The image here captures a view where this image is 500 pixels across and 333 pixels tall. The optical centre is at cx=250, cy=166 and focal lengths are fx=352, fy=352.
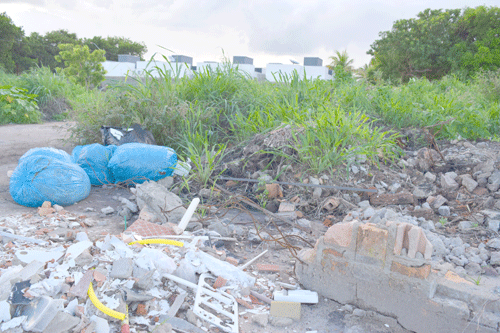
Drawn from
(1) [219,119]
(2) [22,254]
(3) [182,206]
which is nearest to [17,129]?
(1) [219,119]

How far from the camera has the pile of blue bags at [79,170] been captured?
3125 mm

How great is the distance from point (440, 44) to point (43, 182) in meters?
24.4

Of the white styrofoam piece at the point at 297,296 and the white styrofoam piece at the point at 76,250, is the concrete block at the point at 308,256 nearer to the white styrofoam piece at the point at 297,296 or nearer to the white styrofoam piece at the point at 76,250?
the white styrofoam piece at the point at 297,296

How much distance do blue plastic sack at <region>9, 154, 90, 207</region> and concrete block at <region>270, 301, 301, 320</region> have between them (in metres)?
2.27

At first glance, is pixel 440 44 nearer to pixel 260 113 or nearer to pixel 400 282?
pixel 260 113

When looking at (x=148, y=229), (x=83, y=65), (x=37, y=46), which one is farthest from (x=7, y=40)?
(x=148, y=229)

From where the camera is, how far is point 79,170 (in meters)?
3.40

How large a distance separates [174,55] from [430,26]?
22143 millimetres

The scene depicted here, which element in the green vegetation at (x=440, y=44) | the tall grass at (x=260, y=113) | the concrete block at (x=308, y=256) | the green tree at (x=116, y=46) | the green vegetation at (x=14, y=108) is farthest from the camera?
the green tree at (x=116, y=46)

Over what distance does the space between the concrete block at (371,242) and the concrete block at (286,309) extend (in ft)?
1.51

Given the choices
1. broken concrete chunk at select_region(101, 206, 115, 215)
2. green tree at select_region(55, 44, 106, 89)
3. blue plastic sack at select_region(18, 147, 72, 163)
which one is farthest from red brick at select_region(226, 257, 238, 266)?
green tree at select_region(55, 44, 106, 89)

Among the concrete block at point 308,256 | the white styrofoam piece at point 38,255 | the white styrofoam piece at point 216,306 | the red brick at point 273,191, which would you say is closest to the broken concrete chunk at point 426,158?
the red brick at point 273,191

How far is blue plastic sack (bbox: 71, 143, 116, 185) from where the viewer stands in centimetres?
388

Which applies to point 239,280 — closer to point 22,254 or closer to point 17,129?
point 22,254
